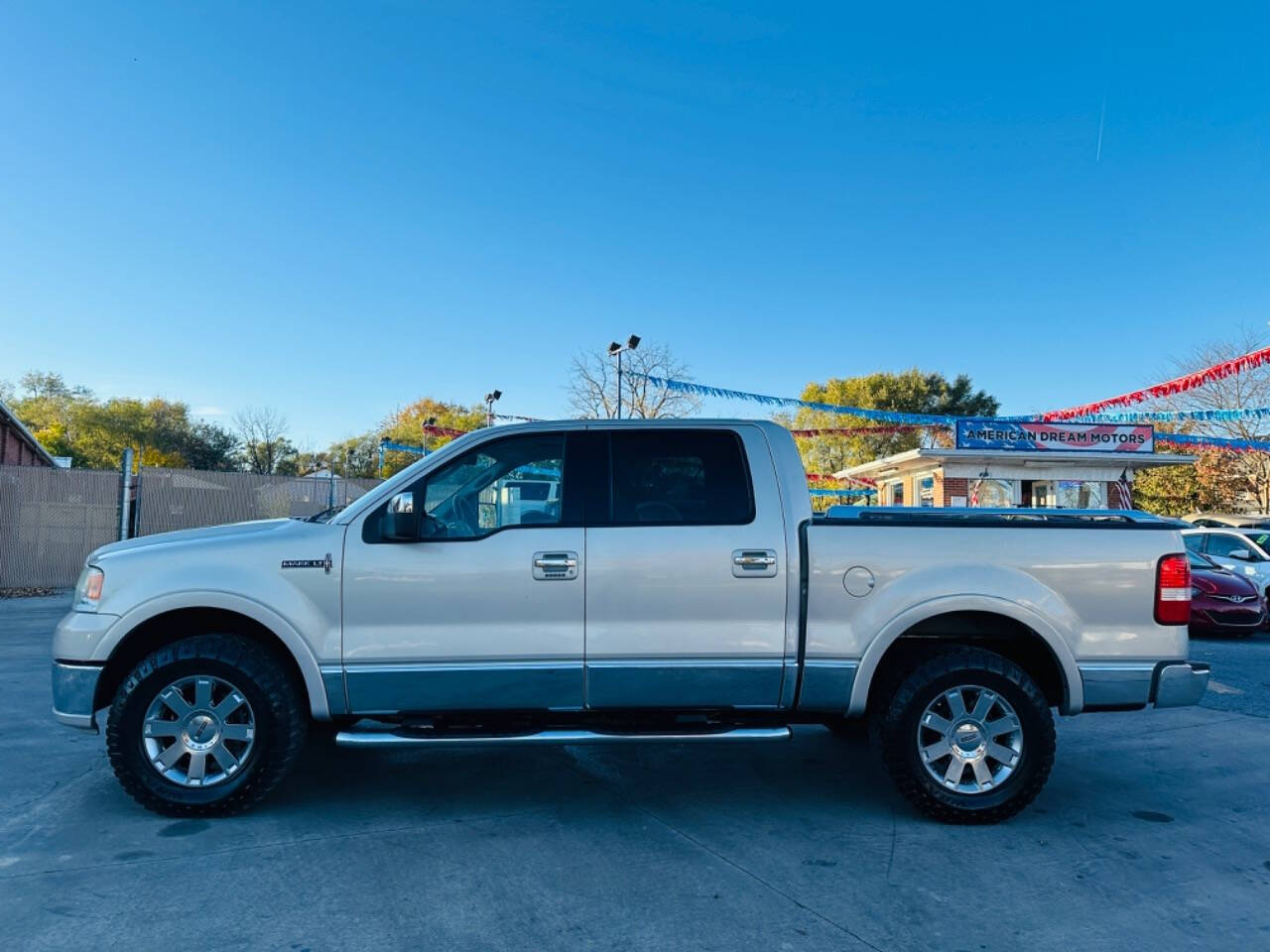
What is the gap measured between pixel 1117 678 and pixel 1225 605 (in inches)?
368

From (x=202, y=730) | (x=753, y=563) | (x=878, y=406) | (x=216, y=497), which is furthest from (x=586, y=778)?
(x=878, y=406)

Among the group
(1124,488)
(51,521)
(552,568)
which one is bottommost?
(552,568)

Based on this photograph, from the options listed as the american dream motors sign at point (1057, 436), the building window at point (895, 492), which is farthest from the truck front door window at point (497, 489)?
the building window at point (895, 492)

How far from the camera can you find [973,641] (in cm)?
477

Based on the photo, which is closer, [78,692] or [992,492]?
[78,692]

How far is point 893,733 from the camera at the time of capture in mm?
4434

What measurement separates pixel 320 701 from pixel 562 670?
1.19m

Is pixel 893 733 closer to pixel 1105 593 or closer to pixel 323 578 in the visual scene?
pixel 1105 593

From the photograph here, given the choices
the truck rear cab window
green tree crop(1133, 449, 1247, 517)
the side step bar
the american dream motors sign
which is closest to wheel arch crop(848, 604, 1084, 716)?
the side step bar

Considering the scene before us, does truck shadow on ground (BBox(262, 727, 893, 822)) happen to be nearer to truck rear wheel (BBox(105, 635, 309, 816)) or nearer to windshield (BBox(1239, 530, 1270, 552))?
truck rear wheel (BBox(105, 635, 309, 816))

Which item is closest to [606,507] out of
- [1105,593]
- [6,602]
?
[1105,593]

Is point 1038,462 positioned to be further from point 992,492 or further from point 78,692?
point 78,692

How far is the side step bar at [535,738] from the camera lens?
423cm

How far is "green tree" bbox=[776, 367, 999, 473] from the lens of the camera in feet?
152
